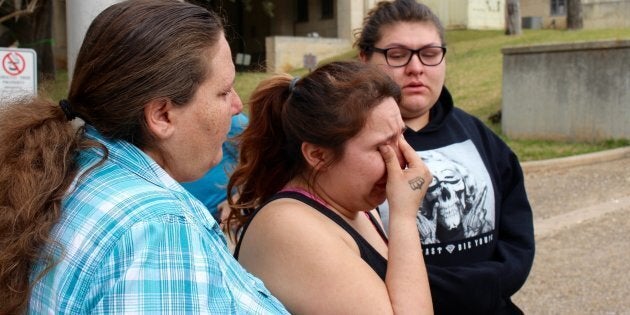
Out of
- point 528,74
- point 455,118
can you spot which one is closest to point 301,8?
point 528,74

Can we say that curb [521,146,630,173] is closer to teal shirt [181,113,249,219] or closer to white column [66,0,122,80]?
teal shirt [181,113,249,219]

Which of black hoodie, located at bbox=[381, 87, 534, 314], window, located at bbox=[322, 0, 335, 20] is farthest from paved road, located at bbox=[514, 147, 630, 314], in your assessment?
window, located at bbox=[322, 0, 335, 20]

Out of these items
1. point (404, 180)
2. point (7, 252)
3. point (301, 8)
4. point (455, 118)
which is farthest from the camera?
point (301, 8)

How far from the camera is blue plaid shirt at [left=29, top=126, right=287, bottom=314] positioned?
4.47ft

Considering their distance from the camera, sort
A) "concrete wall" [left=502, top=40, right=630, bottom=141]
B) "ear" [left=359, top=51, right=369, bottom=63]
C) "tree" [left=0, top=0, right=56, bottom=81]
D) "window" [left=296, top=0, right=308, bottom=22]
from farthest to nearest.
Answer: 1. "window" [left=296, top=0, right=308, bottom=22]
2. "tree" [left=0, top=0, right=56, bottom=81]
3. "concrete wall" [left=502, top=40, right=630, bottom=141]
4. "ear" [left=359, top=51, right=369, bottom=63]

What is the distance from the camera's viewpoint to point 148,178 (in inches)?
59.7

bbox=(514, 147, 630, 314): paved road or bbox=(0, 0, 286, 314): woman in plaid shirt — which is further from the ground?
bbox=(0, 0, 286, 314): woman in plaid shirt

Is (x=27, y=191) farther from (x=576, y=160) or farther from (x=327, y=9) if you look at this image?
(x=327, y=9)

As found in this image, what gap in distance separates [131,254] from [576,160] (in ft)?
36.1

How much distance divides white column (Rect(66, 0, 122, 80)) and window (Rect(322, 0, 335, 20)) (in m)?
28.3

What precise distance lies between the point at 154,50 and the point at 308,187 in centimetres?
84

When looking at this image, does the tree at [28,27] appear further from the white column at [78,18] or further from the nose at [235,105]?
the nose at [235,105]

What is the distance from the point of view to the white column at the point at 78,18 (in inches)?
133

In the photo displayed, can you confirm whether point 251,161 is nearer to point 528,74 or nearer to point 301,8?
point 528,74
